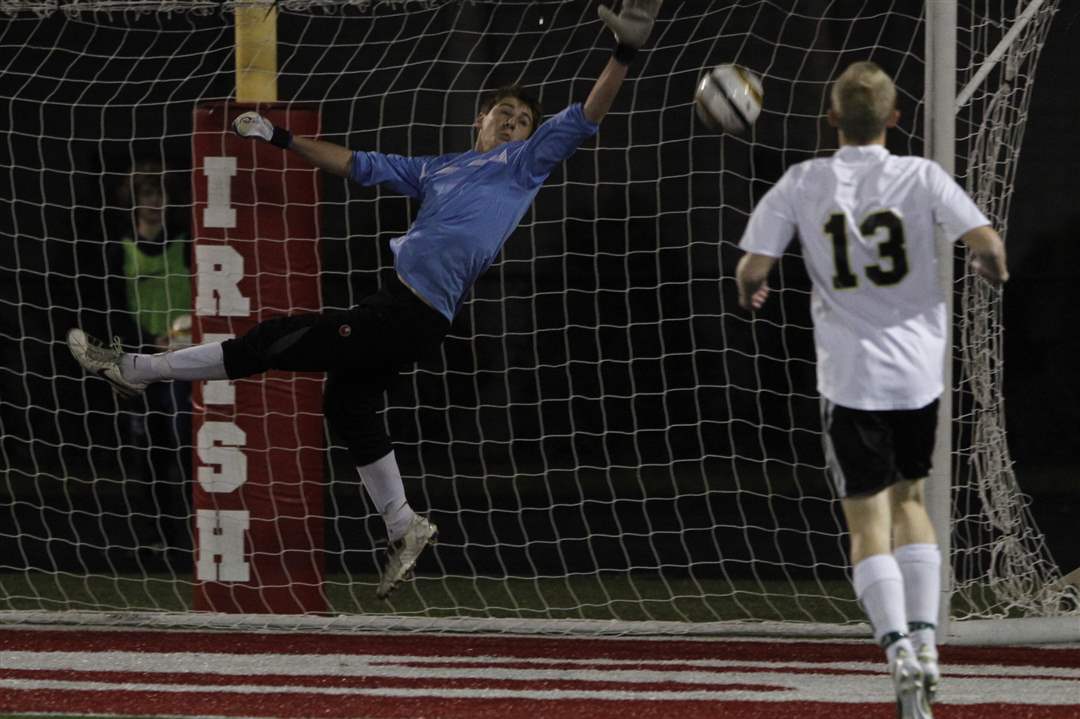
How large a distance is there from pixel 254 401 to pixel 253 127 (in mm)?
1147

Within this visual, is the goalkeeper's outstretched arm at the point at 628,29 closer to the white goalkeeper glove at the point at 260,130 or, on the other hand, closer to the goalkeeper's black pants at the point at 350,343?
the goalkeeper's black pants at the point at 350,343

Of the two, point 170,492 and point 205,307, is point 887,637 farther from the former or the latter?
point 170,492

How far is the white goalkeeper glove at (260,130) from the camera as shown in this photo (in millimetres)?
6062

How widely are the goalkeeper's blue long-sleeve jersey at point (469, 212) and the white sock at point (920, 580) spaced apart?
203cm

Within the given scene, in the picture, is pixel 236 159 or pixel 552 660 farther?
pixel 236 159

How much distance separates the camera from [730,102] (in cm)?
546

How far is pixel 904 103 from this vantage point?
1355 centimetres

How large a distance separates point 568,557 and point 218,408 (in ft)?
8.05

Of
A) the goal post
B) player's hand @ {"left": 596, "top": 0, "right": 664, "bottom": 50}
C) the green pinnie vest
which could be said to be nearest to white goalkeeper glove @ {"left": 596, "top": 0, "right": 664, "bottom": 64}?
player's hand @ {"left": 596, "top": 0, "right": 664, "bottom": 50}

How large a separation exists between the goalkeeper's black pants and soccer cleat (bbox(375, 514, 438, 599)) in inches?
18.0

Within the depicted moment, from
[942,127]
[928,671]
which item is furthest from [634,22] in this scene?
[928,671]

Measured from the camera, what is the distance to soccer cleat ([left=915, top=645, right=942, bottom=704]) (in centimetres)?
407

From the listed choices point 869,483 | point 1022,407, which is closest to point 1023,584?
point 869,483

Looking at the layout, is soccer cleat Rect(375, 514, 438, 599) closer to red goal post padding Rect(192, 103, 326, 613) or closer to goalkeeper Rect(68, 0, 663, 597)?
goalkeeper Rect(68, 0, 663, 597)
